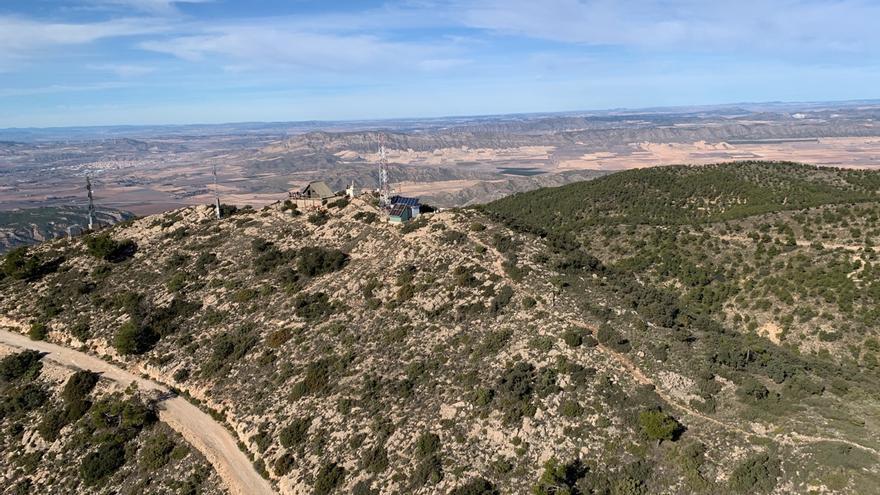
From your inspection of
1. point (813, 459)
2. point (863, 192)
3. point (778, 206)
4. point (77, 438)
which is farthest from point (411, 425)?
point (863, 192)

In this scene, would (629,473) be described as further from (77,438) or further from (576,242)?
(576,242)

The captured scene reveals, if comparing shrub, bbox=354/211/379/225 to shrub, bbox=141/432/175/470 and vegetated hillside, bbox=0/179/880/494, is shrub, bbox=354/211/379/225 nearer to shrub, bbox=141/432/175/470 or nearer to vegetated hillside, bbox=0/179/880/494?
vegetated hillside, bbox=0/179/880/494

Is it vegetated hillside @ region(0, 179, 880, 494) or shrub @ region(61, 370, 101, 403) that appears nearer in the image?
vegetated hillside @ region(0, 179, 880, 494)

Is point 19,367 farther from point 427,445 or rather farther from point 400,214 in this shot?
point 400,214

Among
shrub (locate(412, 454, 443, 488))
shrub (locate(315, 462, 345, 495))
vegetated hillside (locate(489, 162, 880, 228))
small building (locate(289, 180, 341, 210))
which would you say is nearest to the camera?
shrub (locate(412, 454, 443, 488))

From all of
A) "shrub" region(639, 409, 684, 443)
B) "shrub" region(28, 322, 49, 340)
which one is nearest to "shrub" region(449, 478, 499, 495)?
"shrub" region(639, 409, 684, 443)

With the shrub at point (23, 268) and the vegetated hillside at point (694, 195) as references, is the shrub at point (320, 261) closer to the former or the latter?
the vegetated hillside at point (694, 195)
